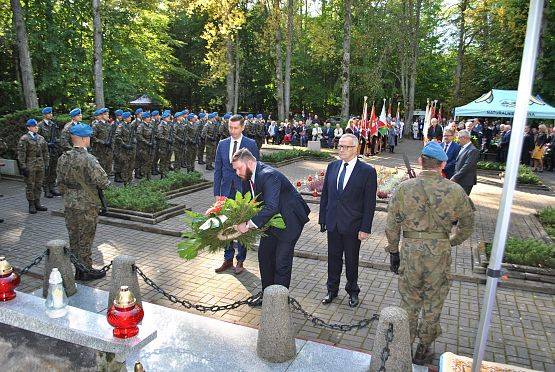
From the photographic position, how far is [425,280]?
166 inches

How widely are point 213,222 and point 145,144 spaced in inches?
405

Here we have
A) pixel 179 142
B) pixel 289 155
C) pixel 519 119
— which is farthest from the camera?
pixel 289 155

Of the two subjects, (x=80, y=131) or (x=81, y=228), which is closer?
(x=80, y=131)

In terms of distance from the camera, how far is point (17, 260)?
6965 millimetres

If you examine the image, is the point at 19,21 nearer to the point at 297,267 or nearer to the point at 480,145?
the point at 297,267

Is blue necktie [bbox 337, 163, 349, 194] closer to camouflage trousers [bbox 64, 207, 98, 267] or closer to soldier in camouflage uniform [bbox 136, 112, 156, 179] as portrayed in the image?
camouflage trousers [bbox 64, 207, 98, 267]

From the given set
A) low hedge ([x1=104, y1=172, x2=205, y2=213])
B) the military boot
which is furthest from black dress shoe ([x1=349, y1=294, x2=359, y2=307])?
the military boot

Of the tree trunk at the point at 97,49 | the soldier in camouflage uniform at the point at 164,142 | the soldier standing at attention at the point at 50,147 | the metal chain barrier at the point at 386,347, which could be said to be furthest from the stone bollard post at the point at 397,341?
the tree trunk at the point at 97,49

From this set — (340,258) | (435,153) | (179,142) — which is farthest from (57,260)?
(179,142)

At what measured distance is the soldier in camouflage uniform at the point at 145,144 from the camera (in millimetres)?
14023

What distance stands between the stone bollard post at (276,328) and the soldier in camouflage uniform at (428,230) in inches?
47.2

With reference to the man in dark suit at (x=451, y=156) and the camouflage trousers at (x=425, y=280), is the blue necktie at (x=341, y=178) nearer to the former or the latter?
the camouflage trousers at (x=425, y=280)

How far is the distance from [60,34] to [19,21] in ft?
17.1

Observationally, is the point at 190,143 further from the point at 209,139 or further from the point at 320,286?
the point at 320,286
